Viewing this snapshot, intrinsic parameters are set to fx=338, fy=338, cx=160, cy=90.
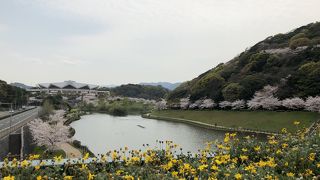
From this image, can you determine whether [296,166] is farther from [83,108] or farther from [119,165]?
[83,108]

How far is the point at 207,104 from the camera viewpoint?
69938 mm

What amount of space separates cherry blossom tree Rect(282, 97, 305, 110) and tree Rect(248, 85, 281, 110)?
1.90 meters

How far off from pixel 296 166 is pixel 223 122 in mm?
49234

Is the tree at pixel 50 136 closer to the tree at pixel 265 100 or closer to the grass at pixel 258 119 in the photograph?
the grass at pixel 258 119

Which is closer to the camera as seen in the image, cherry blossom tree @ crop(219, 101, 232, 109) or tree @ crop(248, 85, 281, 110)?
tree @ crop(248, 85, 281, 110)

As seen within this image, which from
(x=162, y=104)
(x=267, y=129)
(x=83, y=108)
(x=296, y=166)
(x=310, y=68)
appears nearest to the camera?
(x=296, y=166)

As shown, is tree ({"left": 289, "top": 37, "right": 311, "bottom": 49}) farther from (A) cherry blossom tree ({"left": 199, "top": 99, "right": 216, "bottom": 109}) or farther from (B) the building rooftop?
(B) the building rooftop

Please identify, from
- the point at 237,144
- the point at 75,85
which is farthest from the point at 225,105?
the point at 75,85

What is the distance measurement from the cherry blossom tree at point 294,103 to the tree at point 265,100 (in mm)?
1900

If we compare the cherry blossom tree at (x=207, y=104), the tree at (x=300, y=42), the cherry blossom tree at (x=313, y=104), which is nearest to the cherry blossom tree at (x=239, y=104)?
the cherry blossom tree at (x=207, y=104)

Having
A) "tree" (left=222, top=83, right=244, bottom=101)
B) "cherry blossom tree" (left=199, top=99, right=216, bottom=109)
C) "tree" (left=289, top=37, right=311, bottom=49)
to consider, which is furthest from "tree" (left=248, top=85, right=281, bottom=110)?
"tree" (left=289, top=37, right=311, bottom=49)

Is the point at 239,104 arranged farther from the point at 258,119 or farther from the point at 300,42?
the point at 300,42

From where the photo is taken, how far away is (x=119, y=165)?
692 centimetres

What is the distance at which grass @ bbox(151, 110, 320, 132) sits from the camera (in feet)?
147
